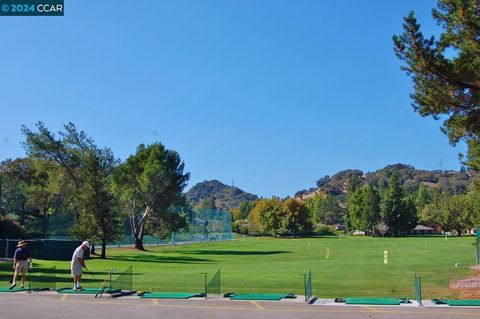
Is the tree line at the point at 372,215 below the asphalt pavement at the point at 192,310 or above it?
above

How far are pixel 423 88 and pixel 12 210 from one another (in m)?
81.9

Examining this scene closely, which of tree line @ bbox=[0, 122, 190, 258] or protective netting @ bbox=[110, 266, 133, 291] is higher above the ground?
tree line @ bbox=[0, 122, 190, 258]

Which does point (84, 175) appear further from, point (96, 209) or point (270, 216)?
point (270, 216)

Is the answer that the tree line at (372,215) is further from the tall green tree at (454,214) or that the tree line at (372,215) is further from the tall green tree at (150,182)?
the tall green tree at (150,182)

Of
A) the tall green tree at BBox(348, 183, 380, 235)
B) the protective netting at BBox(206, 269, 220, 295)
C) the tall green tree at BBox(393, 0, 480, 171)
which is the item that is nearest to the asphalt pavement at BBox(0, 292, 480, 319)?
the protective netting at BBox(206, 269, 220, 295)

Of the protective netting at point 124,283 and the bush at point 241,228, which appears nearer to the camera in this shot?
the protective netting at point 124,283

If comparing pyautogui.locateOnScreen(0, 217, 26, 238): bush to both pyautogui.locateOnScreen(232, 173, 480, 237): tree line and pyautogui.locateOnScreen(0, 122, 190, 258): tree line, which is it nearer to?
pyautogui.locateOnScreen(0, 122, 190, 258): tree line

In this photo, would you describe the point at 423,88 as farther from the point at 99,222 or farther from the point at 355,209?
the point at 355,209

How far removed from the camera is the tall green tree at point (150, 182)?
69750 millimetres

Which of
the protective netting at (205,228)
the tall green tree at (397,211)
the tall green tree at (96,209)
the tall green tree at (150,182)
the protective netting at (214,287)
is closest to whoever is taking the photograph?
the protective netting at (214,287)

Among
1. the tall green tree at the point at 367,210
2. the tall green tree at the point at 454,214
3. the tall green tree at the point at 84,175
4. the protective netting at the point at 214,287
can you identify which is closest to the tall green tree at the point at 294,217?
the tall green tree at the point at 367,210

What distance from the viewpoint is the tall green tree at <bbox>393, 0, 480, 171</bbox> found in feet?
58.4

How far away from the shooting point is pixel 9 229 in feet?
174

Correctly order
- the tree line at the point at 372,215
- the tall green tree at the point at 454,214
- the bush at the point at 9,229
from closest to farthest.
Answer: the bush at the point at 9,229 → the tree line at the point at 372,215 → the tall green tree at the point at 454,214
